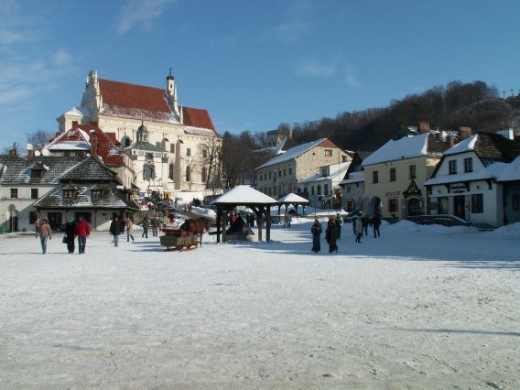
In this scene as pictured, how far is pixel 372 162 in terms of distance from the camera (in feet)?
156

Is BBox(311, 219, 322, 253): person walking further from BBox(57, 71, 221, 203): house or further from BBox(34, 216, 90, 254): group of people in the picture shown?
BBox(57, 71, 221, 203): house

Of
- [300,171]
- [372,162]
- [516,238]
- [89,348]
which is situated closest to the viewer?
[89,348]

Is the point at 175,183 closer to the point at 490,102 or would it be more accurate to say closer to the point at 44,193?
the point at 44,193

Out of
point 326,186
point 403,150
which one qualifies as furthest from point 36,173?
point 403,150

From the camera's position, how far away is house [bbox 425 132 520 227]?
3388 cm

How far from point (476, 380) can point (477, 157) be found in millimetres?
34508

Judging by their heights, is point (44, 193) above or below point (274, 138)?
below

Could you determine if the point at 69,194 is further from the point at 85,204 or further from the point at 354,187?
the point at 354,187

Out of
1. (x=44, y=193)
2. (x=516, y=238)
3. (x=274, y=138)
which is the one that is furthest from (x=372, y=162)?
(x=274, y=138)

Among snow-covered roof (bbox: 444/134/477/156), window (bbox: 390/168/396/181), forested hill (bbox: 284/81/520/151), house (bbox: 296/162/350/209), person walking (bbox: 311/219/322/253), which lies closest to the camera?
person walking (bbox: 311/219/322/253)

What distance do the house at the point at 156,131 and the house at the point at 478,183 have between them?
46.4 m

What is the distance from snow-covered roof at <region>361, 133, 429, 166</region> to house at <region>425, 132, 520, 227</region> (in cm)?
356

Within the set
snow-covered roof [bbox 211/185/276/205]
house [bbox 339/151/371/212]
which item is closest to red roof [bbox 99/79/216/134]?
house [bbox 339/151/371/212]

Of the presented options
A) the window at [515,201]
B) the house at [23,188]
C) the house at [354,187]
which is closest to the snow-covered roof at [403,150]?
the house at [354,187]
